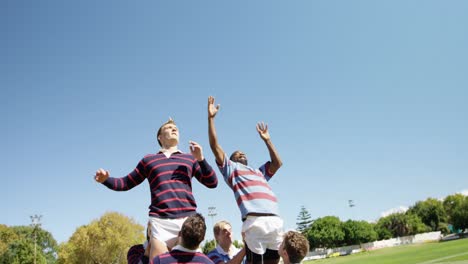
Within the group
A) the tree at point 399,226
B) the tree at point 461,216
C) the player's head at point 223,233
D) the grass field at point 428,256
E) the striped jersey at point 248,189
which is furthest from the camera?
the tree at point 399,226

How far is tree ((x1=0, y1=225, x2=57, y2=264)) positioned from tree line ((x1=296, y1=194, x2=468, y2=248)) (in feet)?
222

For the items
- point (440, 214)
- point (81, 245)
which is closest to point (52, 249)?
point (81, 245)

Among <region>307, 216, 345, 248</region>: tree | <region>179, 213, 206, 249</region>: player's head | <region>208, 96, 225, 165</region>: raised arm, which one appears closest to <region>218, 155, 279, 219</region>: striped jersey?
<region>208, 96, 225, 165</region>: raised arm

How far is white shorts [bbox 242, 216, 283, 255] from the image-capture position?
4229 millimetres

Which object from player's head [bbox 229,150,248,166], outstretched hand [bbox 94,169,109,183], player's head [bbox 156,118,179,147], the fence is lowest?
the fence

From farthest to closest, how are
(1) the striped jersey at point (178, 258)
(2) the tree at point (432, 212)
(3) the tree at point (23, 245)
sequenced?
Result: 1. (2) the tree at point (432, 212)
2. (3) the tree at point (23, 245)
3. (1) the striped jersey at point (178, 258)

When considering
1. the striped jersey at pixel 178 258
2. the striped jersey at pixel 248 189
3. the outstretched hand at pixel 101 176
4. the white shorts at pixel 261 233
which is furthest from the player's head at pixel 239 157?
the outstretched hand at pixel 101 176

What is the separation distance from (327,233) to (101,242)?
64123 mm

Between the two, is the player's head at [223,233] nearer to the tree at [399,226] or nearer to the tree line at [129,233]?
the tree line at [129,233]

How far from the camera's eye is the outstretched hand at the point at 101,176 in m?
4.55

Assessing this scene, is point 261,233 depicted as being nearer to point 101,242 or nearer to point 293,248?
point 293,248

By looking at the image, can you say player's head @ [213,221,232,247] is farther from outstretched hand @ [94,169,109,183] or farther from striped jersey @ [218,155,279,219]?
outstretched hand @ [94,169,109,183]

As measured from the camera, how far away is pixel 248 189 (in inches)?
177

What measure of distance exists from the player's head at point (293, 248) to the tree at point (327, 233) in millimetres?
96480
